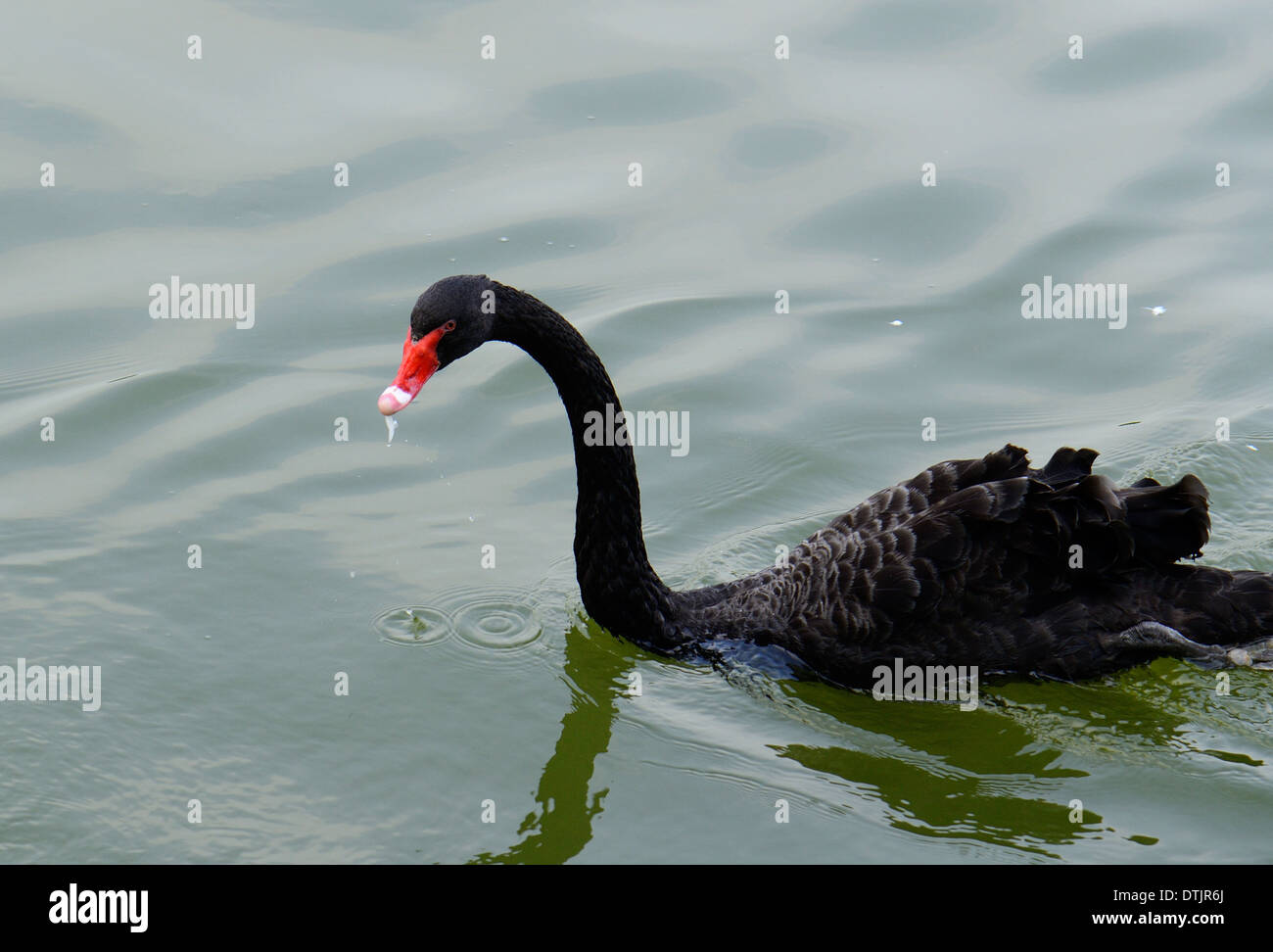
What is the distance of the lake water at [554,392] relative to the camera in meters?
6.73

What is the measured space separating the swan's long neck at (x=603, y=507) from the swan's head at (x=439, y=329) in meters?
0.47

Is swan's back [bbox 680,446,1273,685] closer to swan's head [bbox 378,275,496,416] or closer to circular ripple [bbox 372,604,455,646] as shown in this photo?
circular ripple [bbox 372,604,455,646]

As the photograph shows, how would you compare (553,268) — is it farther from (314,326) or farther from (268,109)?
(268,109)

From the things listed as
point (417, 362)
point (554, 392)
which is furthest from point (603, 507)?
point (554, 392)

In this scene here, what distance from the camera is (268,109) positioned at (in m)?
11.5

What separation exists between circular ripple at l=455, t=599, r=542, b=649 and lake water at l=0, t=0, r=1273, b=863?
0.03 metres

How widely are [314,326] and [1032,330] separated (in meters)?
4.44

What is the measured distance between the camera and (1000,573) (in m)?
7.10

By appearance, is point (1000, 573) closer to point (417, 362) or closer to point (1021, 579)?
point (1021, 579)

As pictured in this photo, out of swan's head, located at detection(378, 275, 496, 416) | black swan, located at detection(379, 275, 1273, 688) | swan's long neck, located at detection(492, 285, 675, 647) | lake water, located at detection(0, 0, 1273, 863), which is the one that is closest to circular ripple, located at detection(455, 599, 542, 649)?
lake water, located at detection(0, 0, 1273, 863)

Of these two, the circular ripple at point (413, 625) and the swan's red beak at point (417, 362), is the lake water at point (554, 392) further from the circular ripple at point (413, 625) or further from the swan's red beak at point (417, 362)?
the swan's red beak at point (417, 362)

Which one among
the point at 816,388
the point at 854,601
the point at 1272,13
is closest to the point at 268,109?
the point at 816,388

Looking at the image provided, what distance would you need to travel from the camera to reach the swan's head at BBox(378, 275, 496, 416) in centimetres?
659

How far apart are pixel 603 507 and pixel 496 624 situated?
0.89m
